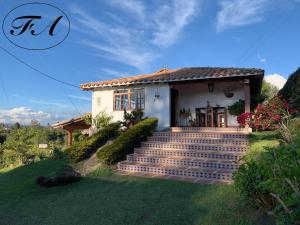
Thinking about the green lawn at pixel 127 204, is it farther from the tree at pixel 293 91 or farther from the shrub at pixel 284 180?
the tree at pixel 293 91

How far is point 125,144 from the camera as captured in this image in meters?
10.9

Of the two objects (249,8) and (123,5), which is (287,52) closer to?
(249,8)

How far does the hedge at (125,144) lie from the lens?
33.4ft

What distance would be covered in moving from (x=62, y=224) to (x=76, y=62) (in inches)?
515

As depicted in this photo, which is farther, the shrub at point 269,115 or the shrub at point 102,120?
Answer: the shrub at point 102,120

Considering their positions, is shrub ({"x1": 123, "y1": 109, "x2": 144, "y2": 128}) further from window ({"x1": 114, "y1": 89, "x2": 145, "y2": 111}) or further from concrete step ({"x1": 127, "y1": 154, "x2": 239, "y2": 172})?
concrete step ({"x1": 127, "y1": 154, "x2": 239, "y2": 172})

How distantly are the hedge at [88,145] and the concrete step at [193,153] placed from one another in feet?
6.37

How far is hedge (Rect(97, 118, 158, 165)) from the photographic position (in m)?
10.2

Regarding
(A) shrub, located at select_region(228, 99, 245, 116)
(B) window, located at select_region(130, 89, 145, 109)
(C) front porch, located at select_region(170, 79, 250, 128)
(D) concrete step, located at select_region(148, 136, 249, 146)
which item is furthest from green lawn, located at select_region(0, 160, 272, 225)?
(C) front porch, located at select_region(170, 79, 250, 128)

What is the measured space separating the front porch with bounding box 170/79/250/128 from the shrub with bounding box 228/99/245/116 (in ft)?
3.47

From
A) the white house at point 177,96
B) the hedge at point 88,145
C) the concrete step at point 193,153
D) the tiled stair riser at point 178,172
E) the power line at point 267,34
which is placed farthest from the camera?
the power line at point 267,34

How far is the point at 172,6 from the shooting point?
14133 millimetres

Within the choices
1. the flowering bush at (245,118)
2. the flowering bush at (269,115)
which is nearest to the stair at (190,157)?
the flowering bush at (245,118)

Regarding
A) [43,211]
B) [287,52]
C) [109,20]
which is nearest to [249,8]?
[287,52]
